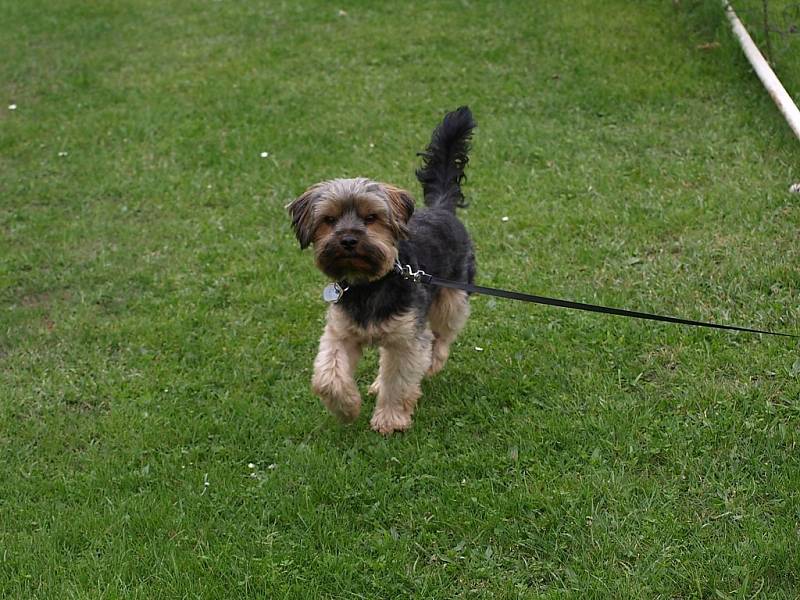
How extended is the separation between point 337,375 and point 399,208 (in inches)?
41.2

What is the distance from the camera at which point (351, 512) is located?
500cm

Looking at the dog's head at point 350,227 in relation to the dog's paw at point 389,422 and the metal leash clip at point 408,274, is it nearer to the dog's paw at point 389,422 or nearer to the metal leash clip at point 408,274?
the metal leash clip at point 408,274

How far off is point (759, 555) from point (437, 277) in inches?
97.8

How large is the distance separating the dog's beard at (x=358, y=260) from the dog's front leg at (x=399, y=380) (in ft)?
1.68

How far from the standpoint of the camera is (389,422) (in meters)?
5.64

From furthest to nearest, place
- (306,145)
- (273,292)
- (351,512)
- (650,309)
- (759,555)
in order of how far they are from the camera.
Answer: (306,145), (273,292), (650,309), (351,512), (759,555)

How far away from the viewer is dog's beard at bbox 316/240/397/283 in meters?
5.06

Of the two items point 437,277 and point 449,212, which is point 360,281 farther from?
point 449,212

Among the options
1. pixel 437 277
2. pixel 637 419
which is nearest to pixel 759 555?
pixel 637 419

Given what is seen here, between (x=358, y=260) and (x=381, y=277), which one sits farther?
(x=381, y=277)

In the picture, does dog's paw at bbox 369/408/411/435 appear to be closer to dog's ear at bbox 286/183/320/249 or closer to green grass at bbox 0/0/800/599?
green grass at bbox 0/0/800/599

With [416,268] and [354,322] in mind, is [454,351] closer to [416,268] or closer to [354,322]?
[416,268]

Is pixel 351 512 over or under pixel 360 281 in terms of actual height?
under

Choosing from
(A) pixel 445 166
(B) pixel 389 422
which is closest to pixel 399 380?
(B) pixel 389 422
